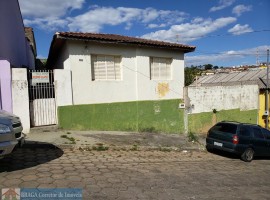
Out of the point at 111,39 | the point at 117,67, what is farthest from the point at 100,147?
the point at 111,39

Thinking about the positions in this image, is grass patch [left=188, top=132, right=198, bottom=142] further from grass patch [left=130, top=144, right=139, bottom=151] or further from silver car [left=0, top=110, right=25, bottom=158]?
silver car [left=0, top=110, right=25, bottom=158]

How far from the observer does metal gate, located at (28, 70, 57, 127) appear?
10.4 metres

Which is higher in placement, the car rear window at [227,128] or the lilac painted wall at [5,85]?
the lilac painted wall at [5,85]

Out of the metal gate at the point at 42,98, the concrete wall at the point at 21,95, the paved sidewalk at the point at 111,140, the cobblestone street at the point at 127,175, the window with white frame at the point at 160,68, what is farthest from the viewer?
the window with white frame at the point at 160,68

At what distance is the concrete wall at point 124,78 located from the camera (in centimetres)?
1192

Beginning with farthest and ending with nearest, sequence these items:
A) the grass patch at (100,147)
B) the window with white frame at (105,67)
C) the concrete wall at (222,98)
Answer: the concrete wall at (222,98) < the window with white frame at (105,67) < the grass patch at (100,147)

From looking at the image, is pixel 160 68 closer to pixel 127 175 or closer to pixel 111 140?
pixel 111 140

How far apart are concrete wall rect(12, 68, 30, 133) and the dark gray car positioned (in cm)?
780

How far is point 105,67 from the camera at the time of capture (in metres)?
12.9

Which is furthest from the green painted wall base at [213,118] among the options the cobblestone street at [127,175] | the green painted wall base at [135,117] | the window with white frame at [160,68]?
the cobblestone street at [127,175]

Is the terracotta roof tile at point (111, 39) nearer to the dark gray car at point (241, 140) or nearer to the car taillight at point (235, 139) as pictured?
the dark gray car at point (241, 140)

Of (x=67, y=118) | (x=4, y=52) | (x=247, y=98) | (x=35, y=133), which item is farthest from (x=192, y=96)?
(x=4, y=52)

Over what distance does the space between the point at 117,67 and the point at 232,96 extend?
8.01m

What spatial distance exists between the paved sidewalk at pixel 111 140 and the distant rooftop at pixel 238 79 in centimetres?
888
